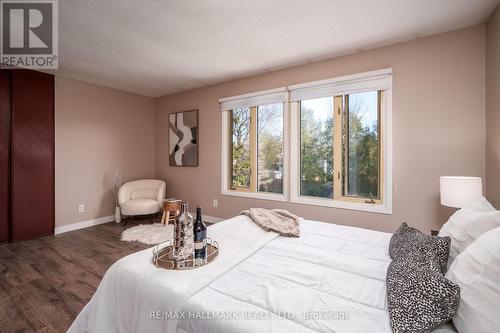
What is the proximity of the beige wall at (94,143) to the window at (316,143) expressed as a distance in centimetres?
206

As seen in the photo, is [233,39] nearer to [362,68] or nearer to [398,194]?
[362,68]

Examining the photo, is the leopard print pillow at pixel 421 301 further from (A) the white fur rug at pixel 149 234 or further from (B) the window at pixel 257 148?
(A) the white fur rug at pixel 149 234

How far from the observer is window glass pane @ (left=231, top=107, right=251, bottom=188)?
161 inches

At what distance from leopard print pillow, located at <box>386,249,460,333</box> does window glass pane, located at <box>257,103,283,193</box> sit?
109 inches

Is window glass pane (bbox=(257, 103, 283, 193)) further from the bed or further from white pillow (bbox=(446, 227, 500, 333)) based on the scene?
white pillow (bbox=(446, 227, 500, 333))

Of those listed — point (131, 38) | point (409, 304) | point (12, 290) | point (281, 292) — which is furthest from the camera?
point (131, 38)

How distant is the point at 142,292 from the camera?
118 cm

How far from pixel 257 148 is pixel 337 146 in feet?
4.32

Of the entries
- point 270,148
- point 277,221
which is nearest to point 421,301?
point 277,221

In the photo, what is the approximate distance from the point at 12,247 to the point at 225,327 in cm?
390

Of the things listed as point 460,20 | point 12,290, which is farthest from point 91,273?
point 460,20

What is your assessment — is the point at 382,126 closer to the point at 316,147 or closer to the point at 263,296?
the point at 316,147

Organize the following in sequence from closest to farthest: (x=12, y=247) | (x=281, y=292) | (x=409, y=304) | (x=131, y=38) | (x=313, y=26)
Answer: (x=409, y=304), (x=281, y=292), (x=313, y=26), (x=131, y=38), (x=12, y=247)

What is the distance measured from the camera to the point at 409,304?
92 centimetres
